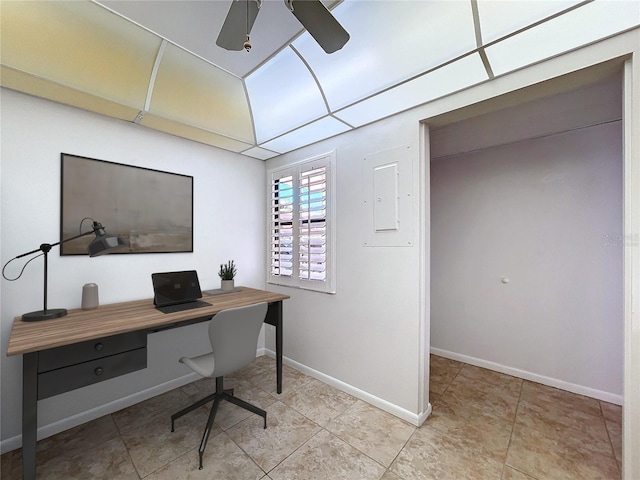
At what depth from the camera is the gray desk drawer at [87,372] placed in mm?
1308

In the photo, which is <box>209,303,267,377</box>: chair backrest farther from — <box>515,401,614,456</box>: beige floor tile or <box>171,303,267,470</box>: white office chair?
<box>515,401,614,456</box>: beige floor tile

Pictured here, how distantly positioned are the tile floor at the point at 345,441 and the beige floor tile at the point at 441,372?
0.11 metres

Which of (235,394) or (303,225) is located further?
(303,225)

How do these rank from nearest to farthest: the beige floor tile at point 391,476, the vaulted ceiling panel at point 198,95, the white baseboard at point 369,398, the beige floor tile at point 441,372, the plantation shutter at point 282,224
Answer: the beige floor tile at point 391,476 → the vaulted ceiling panel at point 198,95 → the white baseboard at point 369,398 → the beige floor tile at point 441,372 → the plantation shutter at point 282,224

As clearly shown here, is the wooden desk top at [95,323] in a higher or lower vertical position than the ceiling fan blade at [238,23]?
lower

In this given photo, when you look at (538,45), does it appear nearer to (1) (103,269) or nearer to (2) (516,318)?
(2) (516,318)

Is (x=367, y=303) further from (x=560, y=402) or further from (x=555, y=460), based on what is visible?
(x=560, y=402)

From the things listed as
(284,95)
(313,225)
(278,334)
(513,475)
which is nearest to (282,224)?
(313,225)

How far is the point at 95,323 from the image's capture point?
1561 millimetres

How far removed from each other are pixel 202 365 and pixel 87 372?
624 millimetres

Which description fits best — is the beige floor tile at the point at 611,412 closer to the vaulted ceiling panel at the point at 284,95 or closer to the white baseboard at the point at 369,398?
the white baseboard at the point at 369,398

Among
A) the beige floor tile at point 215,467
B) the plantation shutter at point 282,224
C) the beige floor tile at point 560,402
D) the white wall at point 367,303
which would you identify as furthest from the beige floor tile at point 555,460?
the plantation shutter at point 282,224

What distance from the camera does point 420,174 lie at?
1.92 m

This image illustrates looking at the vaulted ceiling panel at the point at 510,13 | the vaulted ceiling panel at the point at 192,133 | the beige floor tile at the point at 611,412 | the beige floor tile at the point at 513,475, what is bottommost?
the beige floor tile at the point at 611,412
